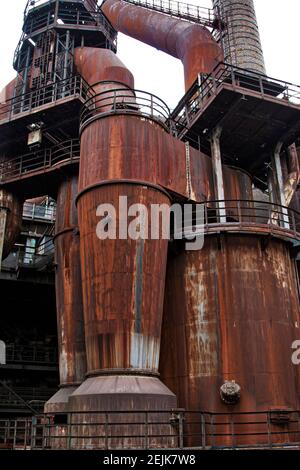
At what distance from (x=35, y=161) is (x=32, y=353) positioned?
11.0 metres

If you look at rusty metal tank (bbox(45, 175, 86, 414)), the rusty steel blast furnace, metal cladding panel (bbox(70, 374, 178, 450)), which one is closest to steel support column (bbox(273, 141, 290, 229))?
the rusty steel blast furnace

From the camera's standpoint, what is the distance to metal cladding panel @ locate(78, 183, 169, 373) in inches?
530

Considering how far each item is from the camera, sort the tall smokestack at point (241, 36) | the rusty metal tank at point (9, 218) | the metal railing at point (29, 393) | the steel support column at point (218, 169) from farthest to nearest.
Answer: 1. the tall smokestack at point (241, 36)
2. the metal railing at point (29, 393)
3. the rusty metal tank at point (9, 218)
4. the steel support column at point (218, 169)

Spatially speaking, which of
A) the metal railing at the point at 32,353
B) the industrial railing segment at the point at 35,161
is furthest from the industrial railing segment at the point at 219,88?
the metal railing at the point at 32,353

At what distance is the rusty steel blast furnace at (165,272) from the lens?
13.2 meters

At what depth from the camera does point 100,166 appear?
15250mm

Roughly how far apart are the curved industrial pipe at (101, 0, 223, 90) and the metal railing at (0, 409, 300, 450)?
17.3m

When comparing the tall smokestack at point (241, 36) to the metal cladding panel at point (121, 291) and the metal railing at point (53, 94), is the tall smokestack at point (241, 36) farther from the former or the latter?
the metal cladding panel at point (121, 291)

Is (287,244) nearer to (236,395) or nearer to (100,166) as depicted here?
(236,395)

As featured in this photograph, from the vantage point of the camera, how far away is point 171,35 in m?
27.6

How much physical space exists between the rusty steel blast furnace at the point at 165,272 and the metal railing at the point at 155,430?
0.14 feet
